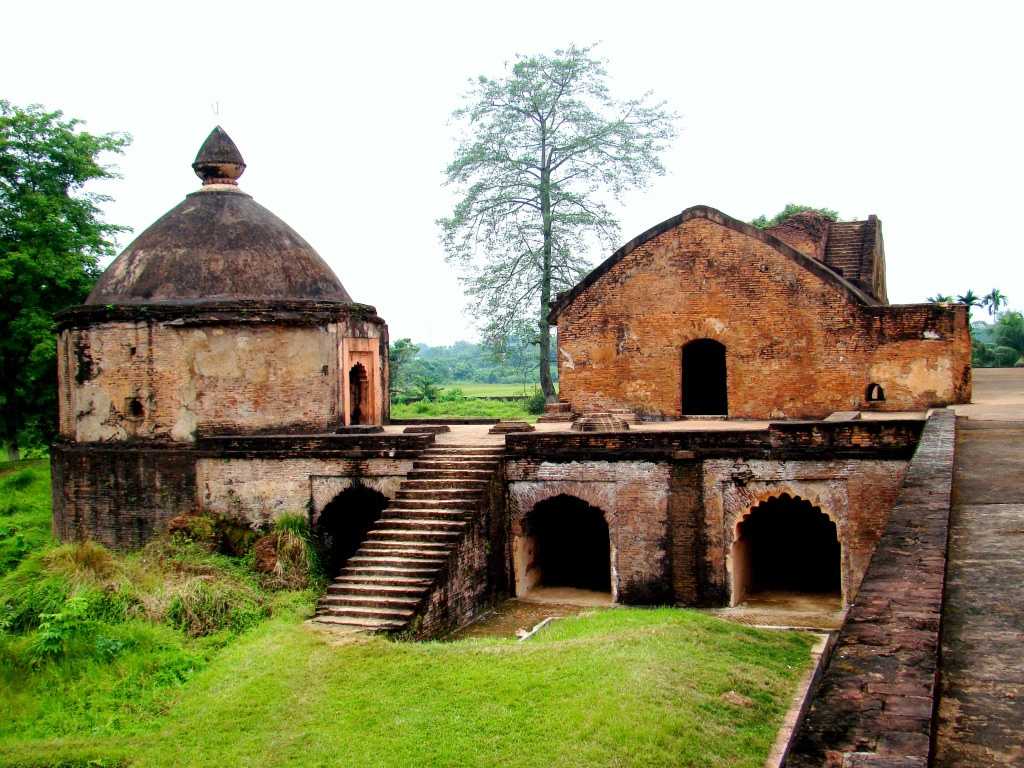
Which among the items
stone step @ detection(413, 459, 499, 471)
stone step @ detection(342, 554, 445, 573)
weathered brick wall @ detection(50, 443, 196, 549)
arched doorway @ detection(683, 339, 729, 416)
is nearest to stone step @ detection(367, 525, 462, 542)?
stone step @ detection(342, 554, 445, 573)

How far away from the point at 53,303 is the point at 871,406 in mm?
19557

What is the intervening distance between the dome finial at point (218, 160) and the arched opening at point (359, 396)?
457 cm

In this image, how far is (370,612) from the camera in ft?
40.0

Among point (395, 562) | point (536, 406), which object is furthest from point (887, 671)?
point (536, 406)

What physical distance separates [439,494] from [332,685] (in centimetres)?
458

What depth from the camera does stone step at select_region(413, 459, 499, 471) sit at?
48.9 ft

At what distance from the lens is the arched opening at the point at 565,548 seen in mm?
15469

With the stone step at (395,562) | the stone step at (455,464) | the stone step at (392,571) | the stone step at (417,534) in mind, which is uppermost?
the stone step at (455,464)

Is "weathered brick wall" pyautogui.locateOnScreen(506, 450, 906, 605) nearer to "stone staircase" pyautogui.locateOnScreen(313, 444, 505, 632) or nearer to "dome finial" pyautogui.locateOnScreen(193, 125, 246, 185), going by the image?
"stone staircase" pyautogui.locateOnScreen(313, 444, 505, 632)

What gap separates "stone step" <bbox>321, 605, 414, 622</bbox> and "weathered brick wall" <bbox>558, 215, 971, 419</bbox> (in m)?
8.12

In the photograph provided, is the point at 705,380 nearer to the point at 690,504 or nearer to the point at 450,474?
the point at 690,504

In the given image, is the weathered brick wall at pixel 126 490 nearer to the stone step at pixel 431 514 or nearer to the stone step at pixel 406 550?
the stone step at pixel 431 514

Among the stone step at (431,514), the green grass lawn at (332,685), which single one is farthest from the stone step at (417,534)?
the green grass lawn at (332,685)

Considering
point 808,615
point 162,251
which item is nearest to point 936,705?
point 808,615
